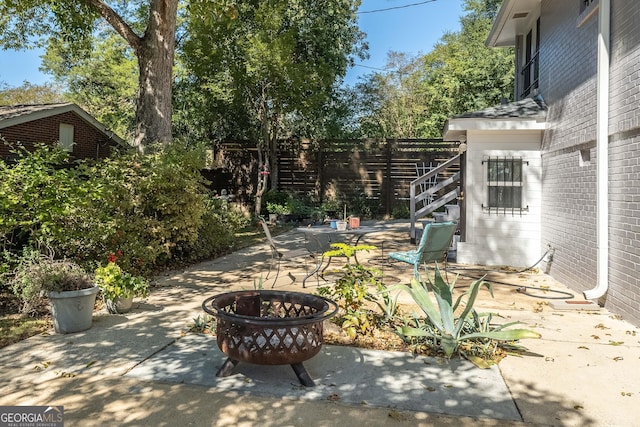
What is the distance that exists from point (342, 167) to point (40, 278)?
11937 millimetres

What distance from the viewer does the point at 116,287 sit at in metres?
4.52

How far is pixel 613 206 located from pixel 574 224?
1178mm

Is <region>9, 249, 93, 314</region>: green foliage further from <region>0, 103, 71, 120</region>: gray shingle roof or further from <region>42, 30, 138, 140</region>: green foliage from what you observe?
<region>42, 30, 138, 140</region>: green foliage

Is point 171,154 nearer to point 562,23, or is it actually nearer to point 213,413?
point 213,413

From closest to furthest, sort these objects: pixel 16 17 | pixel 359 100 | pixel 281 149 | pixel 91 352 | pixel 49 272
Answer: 1. pixel 91 352
2. pixel 49 272
3. pixel 16 17
4. pixel 281 149
5. pixel 359 100

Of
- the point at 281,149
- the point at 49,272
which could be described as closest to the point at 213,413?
the point at 49,272

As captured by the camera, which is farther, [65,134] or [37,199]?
[65,134]

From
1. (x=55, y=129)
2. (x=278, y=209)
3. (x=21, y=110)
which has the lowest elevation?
(x=278, y=209)

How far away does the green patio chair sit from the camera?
5.68 meters

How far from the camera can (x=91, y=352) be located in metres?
3.66

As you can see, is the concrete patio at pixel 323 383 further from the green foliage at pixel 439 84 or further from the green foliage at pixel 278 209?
the green foliage at pixel 439 84

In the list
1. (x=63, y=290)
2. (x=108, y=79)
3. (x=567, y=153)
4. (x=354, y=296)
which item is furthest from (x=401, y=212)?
(x=108, y=79)

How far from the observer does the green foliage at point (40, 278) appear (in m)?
4.19

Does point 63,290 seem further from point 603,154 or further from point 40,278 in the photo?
point 603,154
